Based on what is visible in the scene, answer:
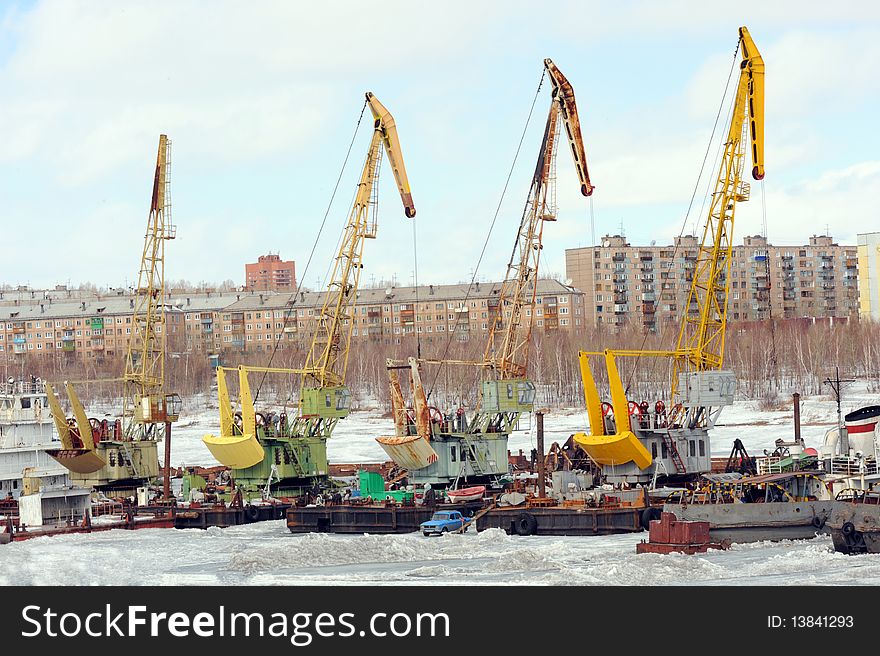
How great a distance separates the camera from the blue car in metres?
60.5

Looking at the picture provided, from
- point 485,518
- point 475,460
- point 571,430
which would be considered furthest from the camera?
point 571,430

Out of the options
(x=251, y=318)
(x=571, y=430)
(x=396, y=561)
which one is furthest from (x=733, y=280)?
(x=396, y=561)

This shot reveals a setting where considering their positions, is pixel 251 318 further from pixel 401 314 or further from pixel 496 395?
pixel 496 395

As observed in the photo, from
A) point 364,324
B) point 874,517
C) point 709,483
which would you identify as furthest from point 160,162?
point 364,324

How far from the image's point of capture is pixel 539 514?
60.3 meters

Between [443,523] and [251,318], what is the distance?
11751 cm

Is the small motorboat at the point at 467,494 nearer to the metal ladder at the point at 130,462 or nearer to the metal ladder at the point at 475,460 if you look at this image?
the metal ladder at the point at 475,460

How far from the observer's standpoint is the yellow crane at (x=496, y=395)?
237ft

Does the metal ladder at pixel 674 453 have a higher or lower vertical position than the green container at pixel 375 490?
higher

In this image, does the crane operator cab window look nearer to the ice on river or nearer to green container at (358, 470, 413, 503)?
green container at (358, 470, 413, 503)

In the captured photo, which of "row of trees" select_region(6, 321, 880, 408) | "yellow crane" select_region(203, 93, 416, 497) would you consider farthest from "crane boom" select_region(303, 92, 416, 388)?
"row of trees" select_region(6, 321, 880, 408)

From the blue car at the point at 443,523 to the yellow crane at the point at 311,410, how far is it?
44.8ft

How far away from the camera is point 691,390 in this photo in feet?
228

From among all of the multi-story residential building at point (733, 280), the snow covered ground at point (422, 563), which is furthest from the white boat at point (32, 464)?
the multi-story residential building at point (733, 280)
